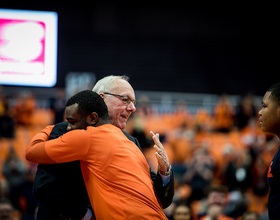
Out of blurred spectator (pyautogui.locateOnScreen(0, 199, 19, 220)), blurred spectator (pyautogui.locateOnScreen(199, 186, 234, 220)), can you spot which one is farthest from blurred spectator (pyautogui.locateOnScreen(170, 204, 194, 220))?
blurred spectator (pyautogui.locateOnScreen(0, 199, 19, 220))

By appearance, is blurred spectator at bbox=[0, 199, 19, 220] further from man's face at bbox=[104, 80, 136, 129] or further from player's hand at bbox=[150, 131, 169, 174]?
player's hand at bbox=[150, 131, 169, 174]

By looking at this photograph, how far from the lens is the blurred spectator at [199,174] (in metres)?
6.43

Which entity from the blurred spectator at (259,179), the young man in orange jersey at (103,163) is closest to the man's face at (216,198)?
the blurred spectator at (259,179)

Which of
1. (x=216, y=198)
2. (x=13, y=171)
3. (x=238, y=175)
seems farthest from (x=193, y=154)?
(x=13, y=171)

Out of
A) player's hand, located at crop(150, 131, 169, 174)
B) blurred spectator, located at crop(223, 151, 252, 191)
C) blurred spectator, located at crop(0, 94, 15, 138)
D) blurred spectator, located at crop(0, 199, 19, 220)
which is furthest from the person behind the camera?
blurred spectator, located at crop(0, 94, 15, 138)

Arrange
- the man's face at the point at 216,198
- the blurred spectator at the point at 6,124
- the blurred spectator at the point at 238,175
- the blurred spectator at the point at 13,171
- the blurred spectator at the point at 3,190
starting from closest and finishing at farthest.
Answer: the man's face at the point at 216,198, the blurred spectator at the point at 3,190, the blurred spectator at the point at 13,171, the blurred spectator at the point at 238,175, the blurred spectator at the point at 6,124

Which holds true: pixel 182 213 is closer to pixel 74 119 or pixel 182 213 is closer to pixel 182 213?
pixel 182 213

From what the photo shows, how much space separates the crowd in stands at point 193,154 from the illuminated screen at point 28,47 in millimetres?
1808

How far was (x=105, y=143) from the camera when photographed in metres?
2.01

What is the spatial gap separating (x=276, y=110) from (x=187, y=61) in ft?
38.2

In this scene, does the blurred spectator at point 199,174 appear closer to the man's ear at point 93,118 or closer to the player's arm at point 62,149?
the man's ear at point 93,118

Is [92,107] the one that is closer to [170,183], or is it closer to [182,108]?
[170,183]

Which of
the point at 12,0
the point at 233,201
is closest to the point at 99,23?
the point at 12,0

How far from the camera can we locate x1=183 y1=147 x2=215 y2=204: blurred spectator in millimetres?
6426
